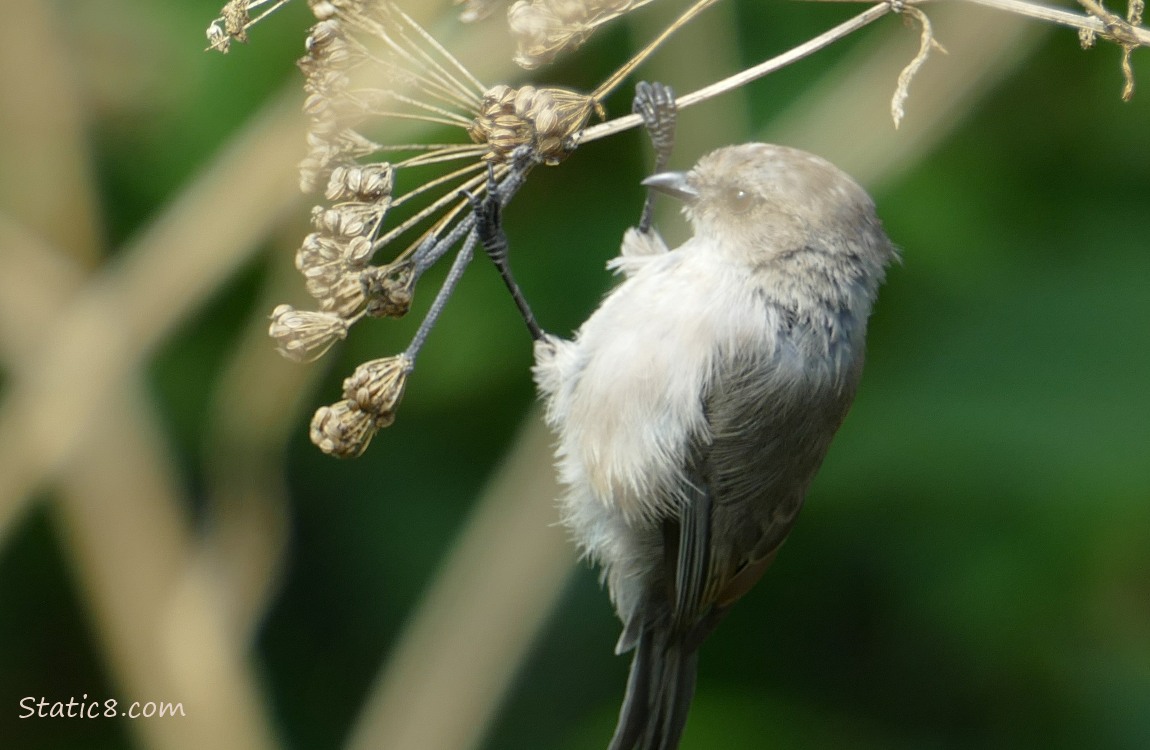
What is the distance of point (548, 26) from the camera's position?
1.92 m

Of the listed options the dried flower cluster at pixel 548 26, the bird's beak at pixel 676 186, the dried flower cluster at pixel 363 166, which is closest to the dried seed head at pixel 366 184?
the dried flower cluster at pixel 363 166

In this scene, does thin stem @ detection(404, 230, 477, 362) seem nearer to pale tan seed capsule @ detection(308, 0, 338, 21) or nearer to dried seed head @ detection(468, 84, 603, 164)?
dried seed head @ detection(468, 84, 603, 164)

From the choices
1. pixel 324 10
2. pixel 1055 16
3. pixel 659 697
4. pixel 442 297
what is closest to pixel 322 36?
pixel 324 10

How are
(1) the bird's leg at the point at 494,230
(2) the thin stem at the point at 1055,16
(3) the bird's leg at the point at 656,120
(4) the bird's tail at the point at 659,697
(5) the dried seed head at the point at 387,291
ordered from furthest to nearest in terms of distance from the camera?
1. (4) the bird's tail at the point at 659,697
2. (3) the bird's leg at the point at 656,120
3. (1) the bird's leg at the point at 494,230
4. (5) the dried seed head at the point at 387,291
5. (2) the thin stem at the point at 1055,16

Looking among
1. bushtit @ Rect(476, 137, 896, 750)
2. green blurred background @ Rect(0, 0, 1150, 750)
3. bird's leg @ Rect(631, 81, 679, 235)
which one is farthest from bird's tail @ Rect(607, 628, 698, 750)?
bird's leg @ Rect(631, 81, 679, 235)

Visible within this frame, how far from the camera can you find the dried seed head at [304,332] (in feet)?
6.17

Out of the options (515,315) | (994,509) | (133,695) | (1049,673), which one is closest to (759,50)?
(515,315)

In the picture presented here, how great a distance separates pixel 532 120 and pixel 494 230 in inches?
26.5

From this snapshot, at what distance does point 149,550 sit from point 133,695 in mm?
445

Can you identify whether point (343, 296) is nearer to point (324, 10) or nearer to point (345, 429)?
point (345, 429)

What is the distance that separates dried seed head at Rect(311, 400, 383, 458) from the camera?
74.6 inches

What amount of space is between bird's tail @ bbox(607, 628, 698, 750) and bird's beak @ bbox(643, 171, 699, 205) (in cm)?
119

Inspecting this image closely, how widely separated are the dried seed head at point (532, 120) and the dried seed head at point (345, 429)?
49cm

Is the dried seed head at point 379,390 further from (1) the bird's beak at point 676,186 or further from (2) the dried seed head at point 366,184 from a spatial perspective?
(1) the bird's beak at point 676,186
